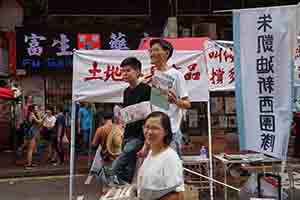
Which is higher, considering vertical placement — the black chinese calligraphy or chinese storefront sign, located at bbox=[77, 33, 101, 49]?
chinese storefront sign, located at bbox=[77, 33, 101, 49]

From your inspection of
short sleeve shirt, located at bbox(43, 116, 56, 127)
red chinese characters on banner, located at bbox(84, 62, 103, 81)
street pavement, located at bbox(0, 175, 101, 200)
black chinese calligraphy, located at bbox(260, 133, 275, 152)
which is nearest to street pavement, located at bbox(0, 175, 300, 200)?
street pavement, located at bbox(0, 175, 101, 200)

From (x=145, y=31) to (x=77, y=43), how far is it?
2436 mm

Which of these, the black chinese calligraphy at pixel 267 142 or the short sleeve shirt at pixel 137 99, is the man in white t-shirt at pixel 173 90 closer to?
the short sleeve shirt at pixel 137 99

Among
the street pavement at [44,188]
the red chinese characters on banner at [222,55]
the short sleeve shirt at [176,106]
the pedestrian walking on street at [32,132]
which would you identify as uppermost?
the red chinese characters on banner at [222,55]

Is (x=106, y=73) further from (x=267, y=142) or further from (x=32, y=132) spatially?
(x=32, y=132)

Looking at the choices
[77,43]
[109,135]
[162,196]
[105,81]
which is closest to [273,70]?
[162,196]

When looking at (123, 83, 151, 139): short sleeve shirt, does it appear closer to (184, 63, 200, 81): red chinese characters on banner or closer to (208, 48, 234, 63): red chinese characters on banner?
(184, 63, 200, 81): red chinese characters on banner

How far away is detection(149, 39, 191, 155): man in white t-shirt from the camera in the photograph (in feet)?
15.1

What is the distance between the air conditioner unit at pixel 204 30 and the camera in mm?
17047

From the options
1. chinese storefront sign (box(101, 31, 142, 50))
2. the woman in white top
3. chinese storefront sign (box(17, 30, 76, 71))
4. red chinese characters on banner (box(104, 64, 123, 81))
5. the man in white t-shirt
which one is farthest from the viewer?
A: chinese storefront sign (box(101, 31, 142, 50))

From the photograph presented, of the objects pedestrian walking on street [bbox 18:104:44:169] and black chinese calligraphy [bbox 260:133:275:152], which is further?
pedestrian walking on street [bbox 18:104:44:169]

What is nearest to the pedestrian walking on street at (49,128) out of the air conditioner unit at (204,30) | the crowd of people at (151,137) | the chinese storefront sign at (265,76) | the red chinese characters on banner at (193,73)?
the crowd of people at (151,137)

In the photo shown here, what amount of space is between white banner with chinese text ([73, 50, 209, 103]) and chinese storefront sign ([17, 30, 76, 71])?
28.6 ft

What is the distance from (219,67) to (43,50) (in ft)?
29.9
